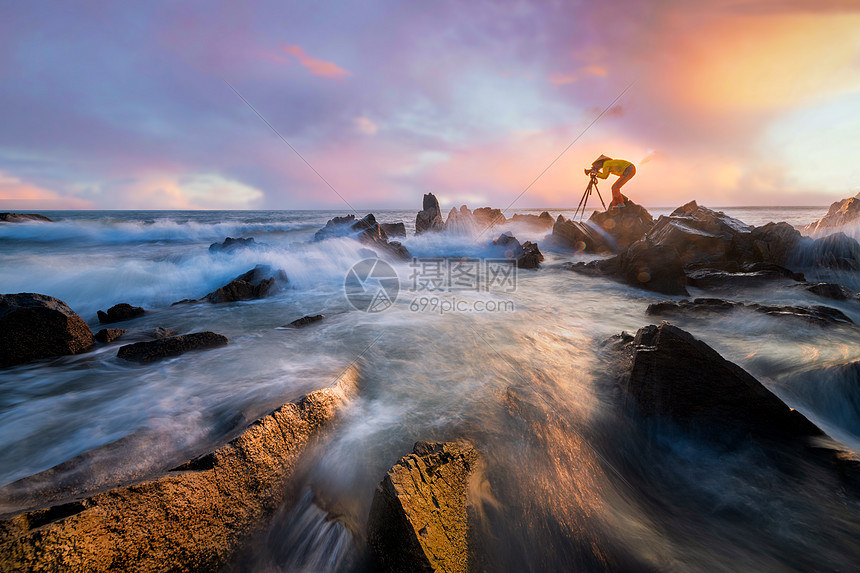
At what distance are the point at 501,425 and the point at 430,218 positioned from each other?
20.6 m

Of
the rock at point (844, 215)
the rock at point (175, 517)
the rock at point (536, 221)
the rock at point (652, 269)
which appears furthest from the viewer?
the rock at point (536, 221)

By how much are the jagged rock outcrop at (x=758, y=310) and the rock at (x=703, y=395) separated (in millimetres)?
3905

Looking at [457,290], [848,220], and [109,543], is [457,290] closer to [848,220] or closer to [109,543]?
[109,543]

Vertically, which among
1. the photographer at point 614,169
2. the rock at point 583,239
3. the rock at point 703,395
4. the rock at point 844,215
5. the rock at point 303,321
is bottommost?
the rock at point 303,321

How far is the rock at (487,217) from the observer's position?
24.3 metres

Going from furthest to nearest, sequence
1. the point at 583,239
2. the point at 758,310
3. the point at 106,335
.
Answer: the point at 583,239
the point at 758,310
the point at 106,335

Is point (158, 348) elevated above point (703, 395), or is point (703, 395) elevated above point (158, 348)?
point (703, 395)

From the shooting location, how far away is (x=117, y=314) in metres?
7.11

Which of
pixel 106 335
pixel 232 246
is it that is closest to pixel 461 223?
pixel 232 246

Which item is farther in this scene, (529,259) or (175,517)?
(529,259)

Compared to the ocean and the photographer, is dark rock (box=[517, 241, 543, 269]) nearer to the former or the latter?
the photographer

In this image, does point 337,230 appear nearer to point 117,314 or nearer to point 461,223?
point 461,223

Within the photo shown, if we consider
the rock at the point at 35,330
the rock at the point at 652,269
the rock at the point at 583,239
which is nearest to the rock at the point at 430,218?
the rock at the point at 583,239

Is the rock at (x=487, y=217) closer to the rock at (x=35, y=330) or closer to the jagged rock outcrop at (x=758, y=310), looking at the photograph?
the jagged rock outcrop at (x=758, y=310)
